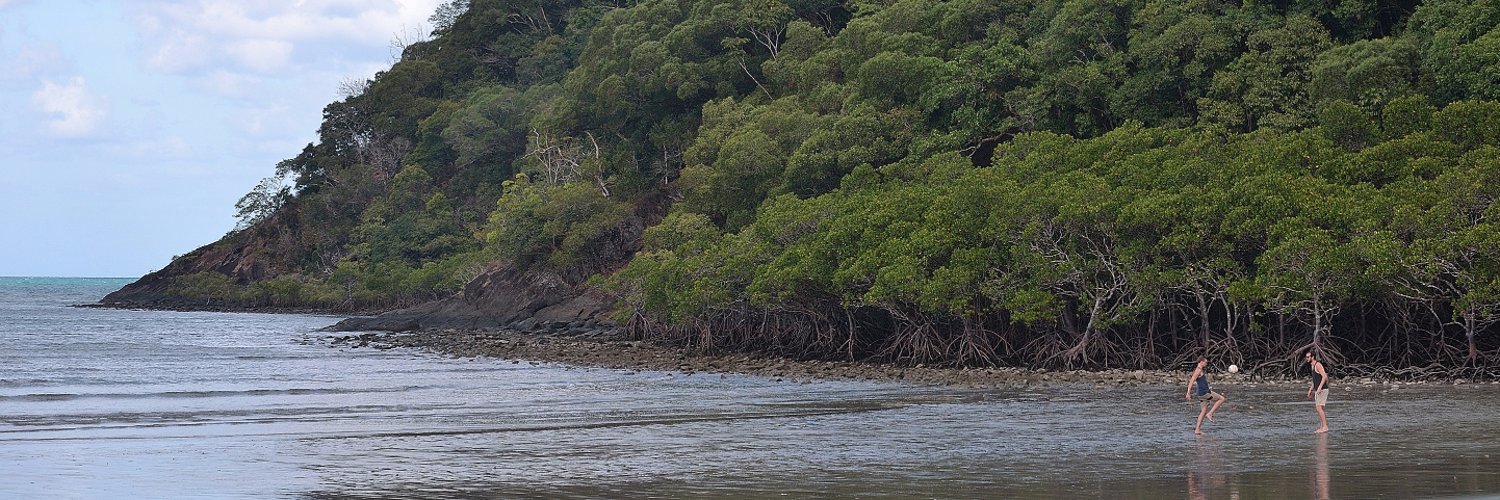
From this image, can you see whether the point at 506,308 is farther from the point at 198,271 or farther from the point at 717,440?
the point at 198,271

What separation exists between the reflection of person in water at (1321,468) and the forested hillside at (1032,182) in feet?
33.4

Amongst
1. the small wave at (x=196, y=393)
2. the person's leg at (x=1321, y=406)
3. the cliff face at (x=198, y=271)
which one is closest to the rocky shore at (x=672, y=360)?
the small wave at (x=196, y=393)

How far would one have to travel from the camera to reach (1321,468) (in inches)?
712

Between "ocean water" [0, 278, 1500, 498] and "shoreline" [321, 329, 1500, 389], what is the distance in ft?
4.99

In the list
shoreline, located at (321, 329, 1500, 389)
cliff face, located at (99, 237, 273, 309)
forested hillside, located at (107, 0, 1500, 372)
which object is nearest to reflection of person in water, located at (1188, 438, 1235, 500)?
forested hillside, located at (107, 0, 1500, 372)

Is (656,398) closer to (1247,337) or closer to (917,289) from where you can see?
(917,289)

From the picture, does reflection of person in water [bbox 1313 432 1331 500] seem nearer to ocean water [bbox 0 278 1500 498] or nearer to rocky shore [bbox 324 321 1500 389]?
ocean water [bbox 0 278 1500 498]

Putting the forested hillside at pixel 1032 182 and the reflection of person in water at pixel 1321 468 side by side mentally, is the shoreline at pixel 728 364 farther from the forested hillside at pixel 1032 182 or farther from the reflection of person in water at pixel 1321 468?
the reflection of person in water at pixel 1321 468

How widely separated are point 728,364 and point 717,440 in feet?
65.6

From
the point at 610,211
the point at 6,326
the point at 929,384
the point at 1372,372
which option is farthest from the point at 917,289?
the point at 6,326

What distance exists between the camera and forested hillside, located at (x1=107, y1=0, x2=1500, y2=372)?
107 feet

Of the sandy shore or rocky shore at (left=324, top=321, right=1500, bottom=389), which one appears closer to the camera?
rocky shore at (left=324, top=321, right=1500, bottom=389)

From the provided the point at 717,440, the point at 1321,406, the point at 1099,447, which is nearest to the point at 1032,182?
the point at 1321,406

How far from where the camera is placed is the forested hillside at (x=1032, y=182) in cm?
3250
